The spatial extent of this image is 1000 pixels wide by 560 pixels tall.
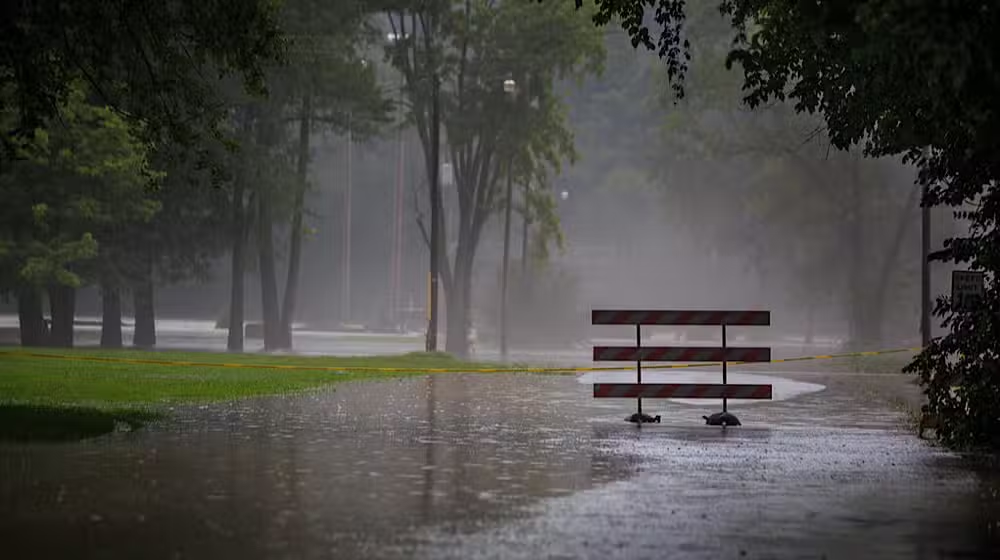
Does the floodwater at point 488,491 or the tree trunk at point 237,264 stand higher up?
the tree trunk at point 237,264

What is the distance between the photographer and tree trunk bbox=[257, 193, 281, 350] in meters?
58.2

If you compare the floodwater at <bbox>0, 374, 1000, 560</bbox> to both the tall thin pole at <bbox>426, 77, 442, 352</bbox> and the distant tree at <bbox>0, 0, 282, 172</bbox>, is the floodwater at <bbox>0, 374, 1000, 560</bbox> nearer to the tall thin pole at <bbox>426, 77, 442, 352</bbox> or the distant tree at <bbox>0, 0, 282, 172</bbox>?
the distant tree at <bbox>0, 0, 282, 172</bbox>

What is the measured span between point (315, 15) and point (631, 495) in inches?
1727

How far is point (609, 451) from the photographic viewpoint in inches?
715

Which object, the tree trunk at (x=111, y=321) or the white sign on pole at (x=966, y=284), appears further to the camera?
the tree trunk at (x=111, y=321)

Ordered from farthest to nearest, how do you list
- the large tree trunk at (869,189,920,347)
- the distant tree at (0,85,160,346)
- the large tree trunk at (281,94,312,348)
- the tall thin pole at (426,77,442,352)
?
the large tree trunk at (869,189,920,347) → the large tree trunk at (281,94,312,348) → the tall thin pole at (426,77,442,352) → the distant tree at (0,85,160,346)

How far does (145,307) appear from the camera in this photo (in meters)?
59.1

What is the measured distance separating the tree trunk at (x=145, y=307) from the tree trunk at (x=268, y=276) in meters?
3.95

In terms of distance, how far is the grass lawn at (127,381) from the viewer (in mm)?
19969

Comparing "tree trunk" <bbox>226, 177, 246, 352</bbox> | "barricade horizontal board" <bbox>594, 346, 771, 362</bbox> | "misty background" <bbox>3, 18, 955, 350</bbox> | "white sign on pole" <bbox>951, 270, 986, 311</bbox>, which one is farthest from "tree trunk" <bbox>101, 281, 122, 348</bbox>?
"white sign on pole" <bbox>951, 270, 986, 311</bbox>

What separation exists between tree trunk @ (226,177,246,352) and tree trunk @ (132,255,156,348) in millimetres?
2734

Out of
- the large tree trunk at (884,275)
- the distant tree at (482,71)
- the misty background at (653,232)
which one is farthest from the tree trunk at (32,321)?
the large tree trunk at (884,275)

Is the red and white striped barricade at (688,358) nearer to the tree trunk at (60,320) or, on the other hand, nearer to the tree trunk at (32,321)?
the tree trunk at (60,320)

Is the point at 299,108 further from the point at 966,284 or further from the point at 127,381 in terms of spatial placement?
the point at 966,284
